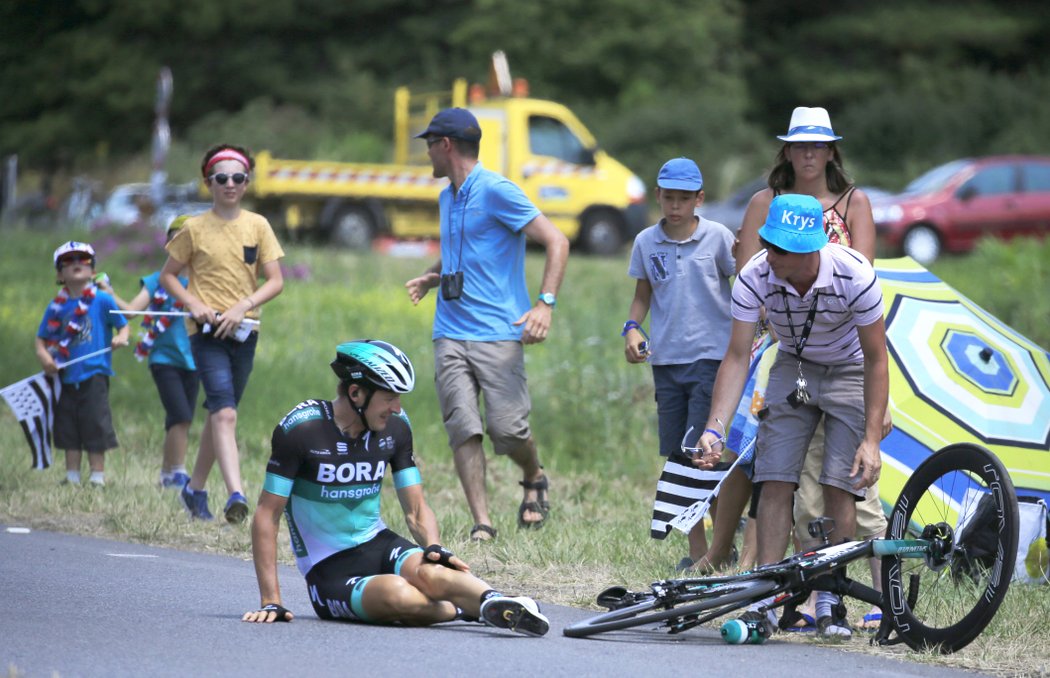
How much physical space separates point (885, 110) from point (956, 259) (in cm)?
1479

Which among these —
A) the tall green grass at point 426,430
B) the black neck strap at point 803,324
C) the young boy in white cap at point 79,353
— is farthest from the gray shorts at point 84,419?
the black neck strap at point 803,324

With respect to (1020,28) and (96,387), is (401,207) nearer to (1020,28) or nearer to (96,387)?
(96,387)

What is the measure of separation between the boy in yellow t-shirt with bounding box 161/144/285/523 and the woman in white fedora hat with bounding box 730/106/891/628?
3.14 metres

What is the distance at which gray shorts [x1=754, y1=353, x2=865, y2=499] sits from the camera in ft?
22.2

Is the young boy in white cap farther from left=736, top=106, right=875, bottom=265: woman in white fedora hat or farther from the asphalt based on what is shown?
left=736, top=106, right=875, bottom=265: woman in white fedora hat

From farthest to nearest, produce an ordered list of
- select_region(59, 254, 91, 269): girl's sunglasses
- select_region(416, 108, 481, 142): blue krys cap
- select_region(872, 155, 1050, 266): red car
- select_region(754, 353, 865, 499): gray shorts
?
select_region(872, 155, 1050, 266): red car
select_region(59, 254, 91, 269): girl's sunglasses
select_region(416, 108, 481, 142): blue krys cap
select_region(754, 353, 865, 499): gray shorts

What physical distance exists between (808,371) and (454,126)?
113 inches

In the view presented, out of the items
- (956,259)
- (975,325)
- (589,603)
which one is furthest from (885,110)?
(589,603)

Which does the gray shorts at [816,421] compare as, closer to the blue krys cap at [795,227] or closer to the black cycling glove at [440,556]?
the blue krys cap at [795,227]

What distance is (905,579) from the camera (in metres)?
6.55

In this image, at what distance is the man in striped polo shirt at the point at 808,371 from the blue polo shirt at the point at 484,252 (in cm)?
234

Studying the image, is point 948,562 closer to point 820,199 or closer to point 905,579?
point 905,579

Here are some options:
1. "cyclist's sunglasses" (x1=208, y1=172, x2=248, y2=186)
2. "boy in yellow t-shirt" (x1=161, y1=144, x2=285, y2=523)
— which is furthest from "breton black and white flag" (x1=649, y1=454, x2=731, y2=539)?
"cyclist's sunglasses" (x1=208, y1=172, x2=248, y2=186)

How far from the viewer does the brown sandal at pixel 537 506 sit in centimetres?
923
